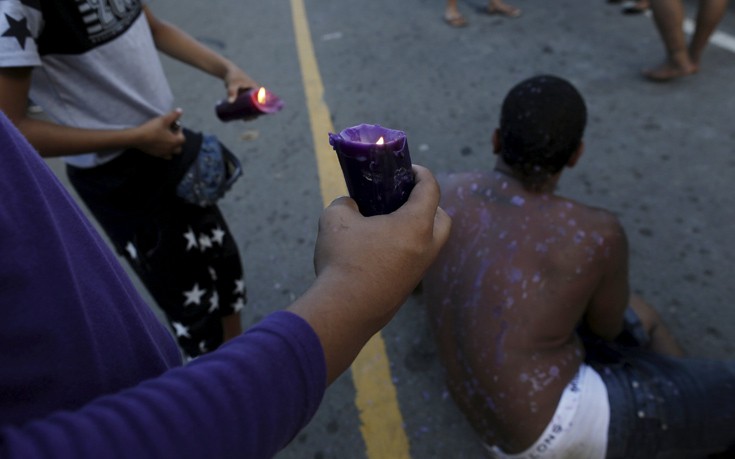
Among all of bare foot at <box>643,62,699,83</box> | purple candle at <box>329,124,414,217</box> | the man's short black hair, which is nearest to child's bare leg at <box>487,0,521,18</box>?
bare foot at <box>643,62,699,83</box>

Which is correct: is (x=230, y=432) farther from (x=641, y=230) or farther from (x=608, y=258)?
(x=641, y=230)

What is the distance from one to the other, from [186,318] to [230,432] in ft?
4.74

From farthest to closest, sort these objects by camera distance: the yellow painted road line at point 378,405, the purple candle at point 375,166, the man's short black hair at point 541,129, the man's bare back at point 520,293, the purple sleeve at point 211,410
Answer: the yellow painted road line at point 378,405 < the man's short black hair at point 541,129 < the man's bare back at point 520,293 < the purple candle at point 375,166 < the purple sleeve at point 211,410

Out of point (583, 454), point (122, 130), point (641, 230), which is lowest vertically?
point (641, 230)

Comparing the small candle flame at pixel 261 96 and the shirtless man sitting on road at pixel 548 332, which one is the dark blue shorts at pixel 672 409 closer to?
the shirtless man sitting on road at pixel 548 332

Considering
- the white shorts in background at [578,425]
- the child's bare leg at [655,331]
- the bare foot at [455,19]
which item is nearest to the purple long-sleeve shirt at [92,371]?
the white shorts in background at [578,425]

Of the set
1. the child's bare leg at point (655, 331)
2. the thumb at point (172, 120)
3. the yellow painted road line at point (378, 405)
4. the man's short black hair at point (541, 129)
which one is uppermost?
the thumb at point (172, 120)

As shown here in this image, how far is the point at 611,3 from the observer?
200 inches

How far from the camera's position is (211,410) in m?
0.59

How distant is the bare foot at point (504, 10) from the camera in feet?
17.0

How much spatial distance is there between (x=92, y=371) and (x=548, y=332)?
1258 millimetres

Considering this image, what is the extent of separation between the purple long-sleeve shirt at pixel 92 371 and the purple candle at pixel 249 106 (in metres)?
1.05

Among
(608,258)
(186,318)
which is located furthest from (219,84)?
(608,258)

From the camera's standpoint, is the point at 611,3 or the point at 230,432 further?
the point at 611,3
